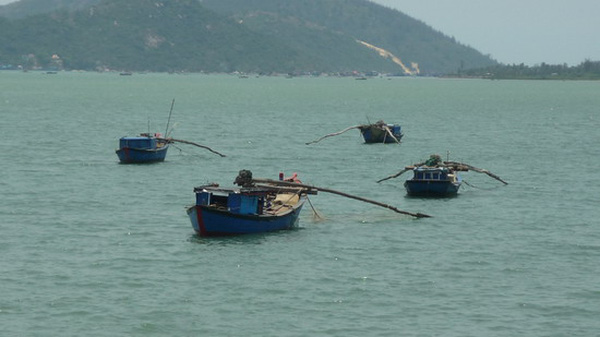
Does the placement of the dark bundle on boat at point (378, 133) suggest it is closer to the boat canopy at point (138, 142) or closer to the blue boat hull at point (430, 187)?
the boat canopy at point (138, 142)

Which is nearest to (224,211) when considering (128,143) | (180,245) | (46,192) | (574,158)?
(180,245)

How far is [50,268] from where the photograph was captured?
48.4 meters

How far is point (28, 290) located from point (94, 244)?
9862mm

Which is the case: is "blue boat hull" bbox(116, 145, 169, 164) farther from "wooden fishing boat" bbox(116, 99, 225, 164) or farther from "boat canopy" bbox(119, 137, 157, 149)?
"boat canopy" bbox(119, 137, 157, 149)

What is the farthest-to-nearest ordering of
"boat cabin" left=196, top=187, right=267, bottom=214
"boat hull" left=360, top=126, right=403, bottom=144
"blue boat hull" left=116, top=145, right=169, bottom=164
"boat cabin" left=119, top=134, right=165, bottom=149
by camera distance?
"boat hull" left=360, top=126, right=403, bottom=144 < "boat cabin" left=119, top=134, right=165, bottom=149 < "blue boat hull" left=116, top=145, right=169, bottom=164 < "boat cabin" left=196, top=187, right=267, bottom=214

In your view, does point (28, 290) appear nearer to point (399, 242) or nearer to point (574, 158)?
point (399, 242)

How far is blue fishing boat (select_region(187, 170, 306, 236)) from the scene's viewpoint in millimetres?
54125

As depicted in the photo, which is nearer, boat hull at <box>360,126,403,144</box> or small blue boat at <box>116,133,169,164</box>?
small blue boat at <box>116,133,169,164</box>

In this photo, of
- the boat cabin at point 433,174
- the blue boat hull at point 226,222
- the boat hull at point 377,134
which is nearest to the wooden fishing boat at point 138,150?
the boat cabin at point 433,174

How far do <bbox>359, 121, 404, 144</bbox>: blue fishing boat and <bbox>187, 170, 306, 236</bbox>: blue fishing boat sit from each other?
60.6m

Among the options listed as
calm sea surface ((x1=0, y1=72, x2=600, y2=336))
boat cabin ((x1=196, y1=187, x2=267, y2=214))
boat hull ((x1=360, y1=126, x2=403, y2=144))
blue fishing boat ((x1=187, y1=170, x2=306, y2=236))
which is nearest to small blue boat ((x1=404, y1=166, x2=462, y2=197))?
calm sea surface ((x1=0, y1=72, x2=600, y2=336))

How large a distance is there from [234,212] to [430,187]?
20185mm

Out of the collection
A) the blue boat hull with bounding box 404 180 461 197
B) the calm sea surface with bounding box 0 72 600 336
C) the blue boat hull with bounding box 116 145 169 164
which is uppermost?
the blue boat hull with bounding box 404 180 461 197

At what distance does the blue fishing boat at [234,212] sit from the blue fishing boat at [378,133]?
60642 millimetres
